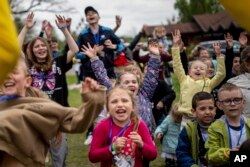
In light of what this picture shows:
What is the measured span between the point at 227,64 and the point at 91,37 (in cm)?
195

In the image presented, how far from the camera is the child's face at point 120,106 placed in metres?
4.50

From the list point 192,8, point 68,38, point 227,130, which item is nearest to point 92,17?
point 68,38

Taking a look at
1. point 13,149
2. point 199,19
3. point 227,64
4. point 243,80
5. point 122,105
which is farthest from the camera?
point 199,19

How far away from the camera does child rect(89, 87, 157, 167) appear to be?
4.46 metres

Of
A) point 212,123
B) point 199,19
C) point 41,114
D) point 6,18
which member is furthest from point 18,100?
point 199,19

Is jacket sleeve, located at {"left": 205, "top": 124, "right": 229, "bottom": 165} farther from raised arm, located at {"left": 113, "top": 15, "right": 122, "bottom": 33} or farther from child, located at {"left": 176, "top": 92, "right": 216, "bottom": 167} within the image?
raised arm, located at {"left": 113, "top": 15, "right": 122, "bottom": 33}

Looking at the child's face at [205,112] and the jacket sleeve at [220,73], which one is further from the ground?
the jacket sleeve at [220,73]

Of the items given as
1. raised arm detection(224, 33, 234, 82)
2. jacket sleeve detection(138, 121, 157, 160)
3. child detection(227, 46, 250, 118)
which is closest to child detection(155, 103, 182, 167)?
raised arm detection(224, 33, 234, 82)

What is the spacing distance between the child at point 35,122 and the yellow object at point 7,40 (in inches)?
37.5

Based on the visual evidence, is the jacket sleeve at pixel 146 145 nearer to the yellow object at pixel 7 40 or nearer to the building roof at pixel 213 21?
the yellow object at pixel 7 40

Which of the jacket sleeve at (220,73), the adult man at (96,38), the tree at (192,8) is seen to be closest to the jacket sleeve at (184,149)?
the jacket sleeve at (220,73)

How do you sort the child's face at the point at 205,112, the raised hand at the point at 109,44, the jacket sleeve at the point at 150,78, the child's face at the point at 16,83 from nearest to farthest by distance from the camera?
1. the child's face at the point at 16,83
2. the child's face at the point at 205,112
3. the jacket sleeve at the point at 150,78
4. the raised hand at the point at 109,44

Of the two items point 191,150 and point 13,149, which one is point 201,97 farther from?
point 13,149

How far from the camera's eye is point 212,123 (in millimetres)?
5031
